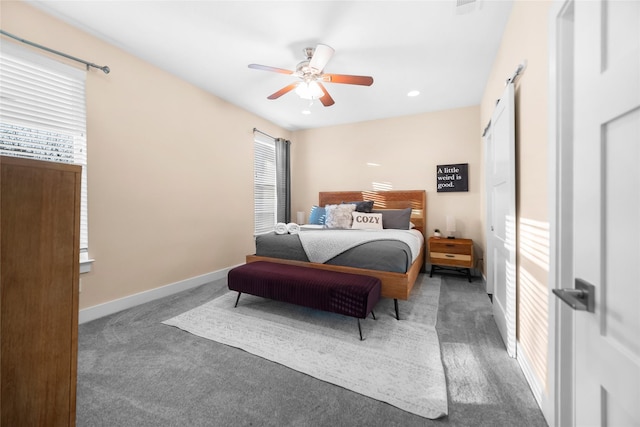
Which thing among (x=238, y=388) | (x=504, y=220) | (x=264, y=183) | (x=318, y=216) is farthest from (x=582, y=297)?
(x=264, y=183)

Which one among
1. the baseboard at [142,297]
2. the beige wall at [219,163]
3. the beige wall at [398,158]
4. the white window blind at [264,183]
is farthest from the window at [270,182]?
the baseboard at [142,297]

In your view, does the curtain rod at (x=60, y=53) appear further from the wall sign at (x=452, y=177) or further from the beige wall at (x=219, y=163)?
the wall sign at (x=452, y=177)

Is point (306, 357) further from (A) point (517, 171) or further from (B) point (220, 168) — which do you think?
(B) point (220, 168)

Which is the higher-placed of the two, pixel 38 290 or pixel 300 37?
pixel 300 37

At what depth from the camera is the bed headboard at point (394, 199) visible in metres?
4.05

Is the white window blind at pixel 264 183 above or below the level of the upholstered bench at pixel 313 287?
above

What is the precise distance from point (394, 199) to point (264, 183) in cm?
231

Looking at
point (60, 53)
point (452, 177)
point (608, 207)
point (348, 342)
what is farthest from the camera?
point (452, 177)

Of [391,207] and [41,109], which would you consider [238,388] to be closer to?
[41,109]

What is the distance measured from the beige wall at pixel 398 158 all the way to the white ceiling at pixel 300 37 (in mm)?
766

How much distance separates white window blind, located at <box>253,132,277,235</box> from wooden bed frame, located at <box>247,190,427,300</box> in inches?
37.7

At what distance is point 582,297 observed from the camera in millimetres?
676

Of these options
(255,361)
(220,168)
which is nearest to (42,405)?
(255,361)

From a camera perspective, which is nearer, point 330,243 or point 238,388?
point 238,388
